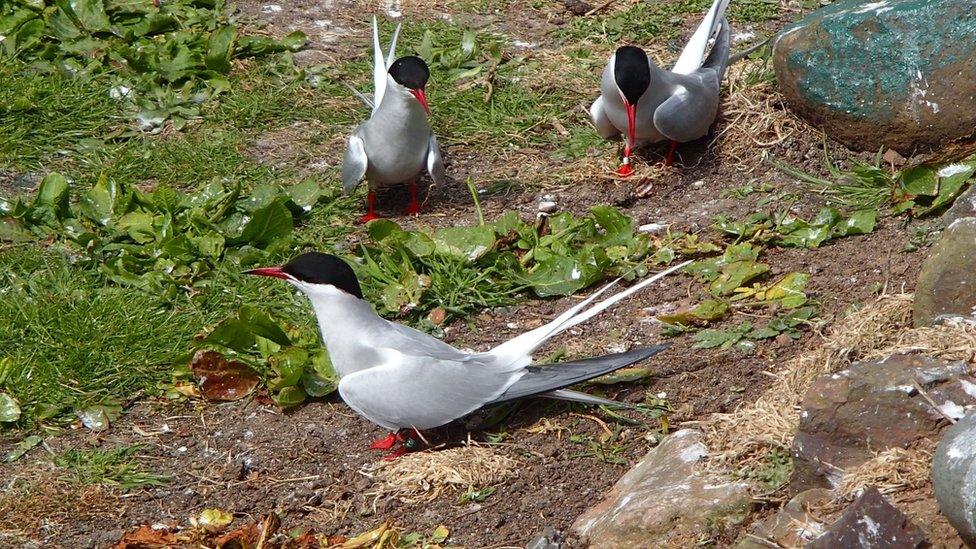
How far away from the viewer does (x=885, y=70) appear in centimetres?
534

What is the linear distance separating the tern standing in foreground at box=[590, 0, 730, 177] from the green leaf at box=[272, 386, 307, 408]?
230cm

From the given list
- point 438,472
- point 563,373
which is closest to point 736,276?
point 563,373

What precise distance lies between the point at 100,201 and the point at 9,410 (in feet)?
4.86

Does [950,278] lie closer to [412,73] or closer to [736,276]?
[736,276]

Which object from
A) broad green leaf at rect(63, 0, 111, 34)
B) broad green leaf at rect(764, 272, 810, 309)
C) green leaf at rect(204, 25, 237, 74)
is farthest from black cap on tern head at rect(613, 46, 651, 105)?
broad green leaf at rect(63, 0, 111, 34)

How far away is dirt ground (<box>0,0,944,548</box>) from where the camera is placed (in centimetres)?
367

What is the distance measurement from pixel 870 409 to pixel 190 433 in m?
2.43

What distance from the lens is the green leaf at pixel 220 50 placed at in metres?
6.79

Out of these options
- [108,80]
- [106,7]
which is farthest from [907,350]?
[106,7]

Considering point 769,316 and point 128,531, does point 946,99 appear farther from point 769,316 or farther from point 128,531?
point 128,531

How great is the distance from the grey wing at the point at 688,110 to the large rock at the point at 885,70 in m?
0.39

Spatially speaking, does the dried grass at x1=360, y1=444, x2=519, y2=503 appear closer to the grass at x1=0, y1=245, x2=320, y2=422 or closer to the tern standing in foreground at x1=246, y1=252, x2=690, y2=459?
the tern standing in foreground at x1=246, y1=252, x2=690, y2=459

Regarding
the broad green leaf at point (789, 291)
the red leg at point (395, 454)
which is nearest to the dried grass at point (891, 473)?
the broad green leaf at point (789, 291)

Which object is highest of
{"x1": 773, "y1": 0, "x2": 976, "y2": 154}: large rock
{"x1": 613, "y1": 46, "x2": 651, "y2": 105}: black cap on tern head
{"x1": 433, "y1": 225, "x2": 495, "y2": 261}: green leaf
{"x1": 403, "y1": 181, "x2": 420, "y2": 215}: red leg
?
{"x1": 773, "y1": 0, "x2": 976, "y2": 154}: large rock
